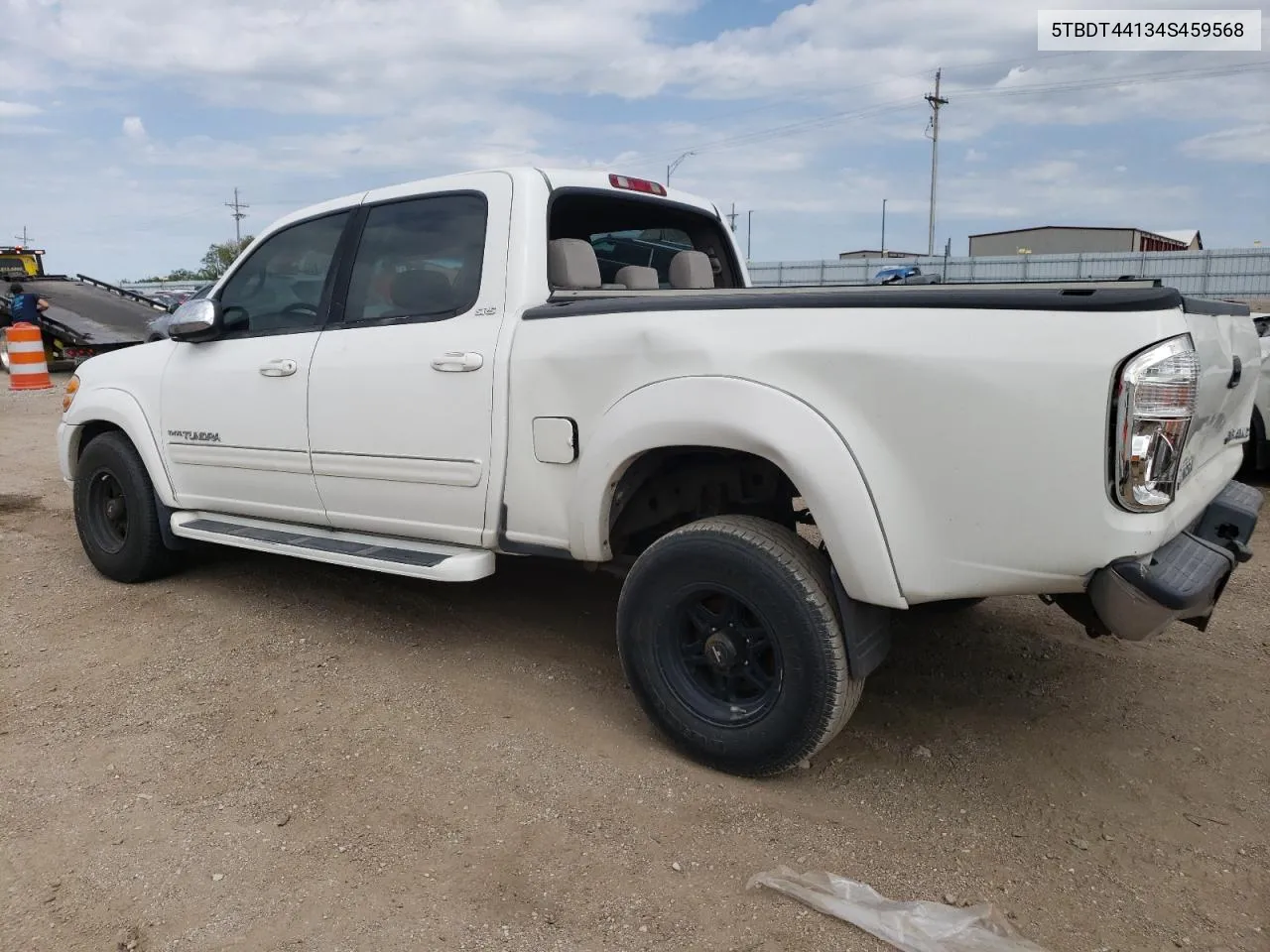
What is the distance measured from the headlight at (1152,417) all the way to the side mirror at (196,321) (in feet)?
12.2

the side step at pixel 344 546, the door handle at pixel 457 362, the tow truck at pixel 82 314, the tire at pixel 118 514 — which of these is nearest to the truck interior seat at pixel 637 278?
the door handle at pixel 457 362

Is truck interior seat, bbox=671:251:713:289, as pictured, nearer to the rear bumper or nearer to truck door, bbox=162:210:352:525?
truck door, bbox=162:210:352:525

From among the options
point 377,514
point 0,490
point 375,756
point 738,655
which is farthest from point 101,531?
point 738,655

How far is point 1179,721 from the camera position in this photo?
3.51 meters

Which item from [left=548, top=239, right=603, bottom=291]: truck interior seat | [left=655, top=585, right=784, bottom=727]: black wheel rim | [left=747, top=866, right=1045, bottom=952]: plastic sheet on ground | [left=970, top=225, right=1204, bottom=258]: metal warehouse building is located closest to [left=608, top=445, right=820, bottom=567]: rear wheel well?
[left=655, top=585, right=784, bottom=727]: black wheel rim

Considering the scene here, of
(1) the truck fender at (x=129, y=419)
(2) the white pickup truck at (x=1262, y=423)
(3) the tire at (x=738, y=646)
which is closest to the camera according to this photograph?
(3) the tire at (x=738, y=646)

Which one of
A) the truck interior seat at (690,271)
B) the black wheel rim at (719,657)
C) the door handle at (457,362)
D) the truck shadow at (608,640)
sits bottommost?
the truck shadow at (608,640)

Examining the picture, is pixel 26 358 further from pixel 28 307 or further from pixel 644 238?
pixel 644 238

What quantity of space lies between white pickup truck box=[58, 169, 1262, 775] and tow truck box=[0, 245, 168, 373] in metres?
11.6

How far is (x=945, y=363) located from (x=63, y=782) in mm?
2954

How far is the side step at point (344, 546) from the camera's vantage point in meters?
3.64

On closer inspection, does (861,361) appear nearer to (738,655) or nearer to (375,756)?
(738,655)

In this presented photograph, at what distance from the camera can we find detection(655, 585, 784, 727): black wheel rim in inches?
119

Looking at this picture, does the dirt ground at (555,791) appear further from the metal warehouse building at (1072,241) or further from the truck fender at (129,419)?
the metal warehouse building at (1072,241)
